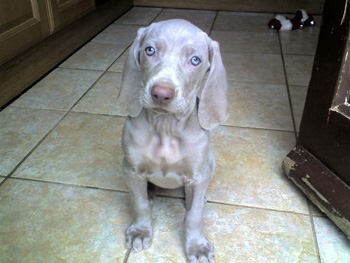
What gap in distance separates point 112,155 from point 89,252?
1.99 feet

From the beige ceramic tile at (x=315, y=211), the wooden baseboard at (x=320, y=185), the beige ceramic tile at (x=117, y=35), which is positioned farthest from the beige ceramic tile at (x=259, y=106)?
the beige ceramic tile at (x=117, y=35)

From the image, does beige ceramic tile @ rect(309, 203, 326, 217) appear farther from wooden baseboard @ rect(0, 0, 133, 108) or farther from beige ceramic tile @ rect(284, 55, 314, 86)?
wooden baseboard @ rect(0, 0, 133, 108)

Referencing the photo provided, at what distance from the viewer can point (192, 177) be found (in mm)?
1306

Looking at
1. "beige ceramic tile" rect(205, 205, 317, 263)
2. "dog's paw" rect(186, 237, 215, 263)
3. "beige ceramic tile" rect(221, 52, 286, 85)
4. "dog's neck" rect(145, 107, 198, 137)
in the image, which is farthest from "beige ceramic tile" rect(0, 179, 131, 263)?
"beige ceramic tile" rect(221, 52, 286, 85)

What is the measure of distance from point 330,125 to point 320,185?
24cm

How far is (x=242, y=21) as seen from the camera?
3906 millimetres

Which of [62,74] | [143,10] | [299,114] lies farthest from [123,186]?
[143,10]

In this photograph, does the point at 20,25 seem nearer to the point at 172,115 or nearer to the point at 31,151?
the point at 31,151

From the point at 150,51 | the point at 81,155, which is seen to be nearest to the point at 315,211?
the point at 150,51

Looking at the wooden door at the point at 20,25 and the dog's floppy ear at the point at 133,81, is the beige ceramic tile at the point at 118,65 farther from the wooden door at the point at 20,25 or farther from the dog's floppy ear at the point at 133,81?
the dog's floppy ear at the point at 133,81

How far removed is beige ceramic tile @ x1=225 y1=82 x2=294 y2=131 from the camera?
2.18 m

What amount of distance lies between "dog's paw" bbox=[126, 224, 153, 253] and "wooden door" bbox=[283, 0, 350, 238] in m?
0.69

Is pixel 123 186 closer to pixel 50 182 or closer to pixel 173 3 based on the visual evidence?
pixel 50 182

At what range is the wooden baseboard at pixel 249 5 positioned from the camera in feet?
13.3
